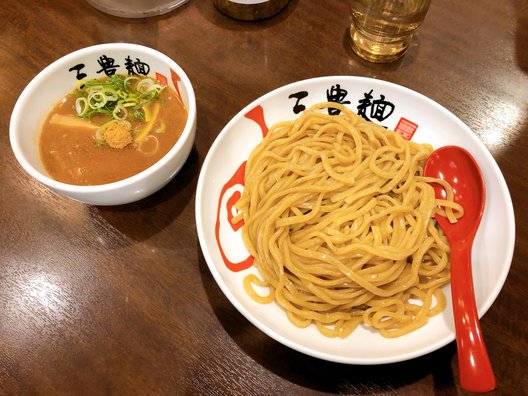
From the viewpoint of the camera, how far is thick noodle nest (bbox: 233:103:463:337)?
1309 mm

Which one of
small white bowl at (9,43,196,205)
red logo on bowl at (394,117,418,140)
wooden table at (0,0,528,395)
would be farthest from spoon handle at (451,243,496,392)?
small white bowl at (9,43,196,205)

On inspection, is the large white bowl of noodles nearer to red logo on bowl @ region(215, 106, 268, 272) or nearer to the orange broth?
red logo on bowl @ region(215, 106, 268, 272)

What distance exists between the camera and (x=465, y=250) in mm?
1303

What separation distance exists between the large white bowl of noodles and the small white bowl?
0.13m

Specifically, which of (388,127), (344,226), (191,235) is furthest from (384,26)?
(191,235)

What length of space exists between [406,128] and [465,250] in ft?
1.78

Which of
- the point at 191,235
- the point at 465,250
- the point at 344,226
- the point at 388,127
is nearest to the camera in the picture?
the point at 465,250

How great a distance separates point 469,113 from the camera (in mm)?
1787

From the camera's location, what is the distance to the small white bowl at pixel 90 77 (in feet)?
4.18

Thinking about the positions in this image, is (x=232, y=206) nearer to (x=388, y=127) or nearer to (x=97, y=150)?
(x=97, y=150)

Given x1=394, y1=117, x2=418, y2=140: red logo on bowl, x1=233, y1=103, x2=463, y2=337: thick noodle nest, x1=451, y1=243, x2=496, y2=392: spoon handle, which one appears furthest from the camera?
x1=394, y1=117, x2=418, y2=140: red logo on bowl

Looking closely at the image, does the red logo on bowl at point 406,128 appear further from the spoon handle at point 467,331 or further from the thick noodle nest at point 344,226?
the spoon handle at point 467,331

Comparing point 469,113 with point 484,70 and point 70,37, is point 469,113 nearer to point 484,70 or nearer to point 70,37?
point 484,70

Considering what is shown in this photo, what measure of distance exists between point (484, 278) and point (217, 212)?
0.87m
